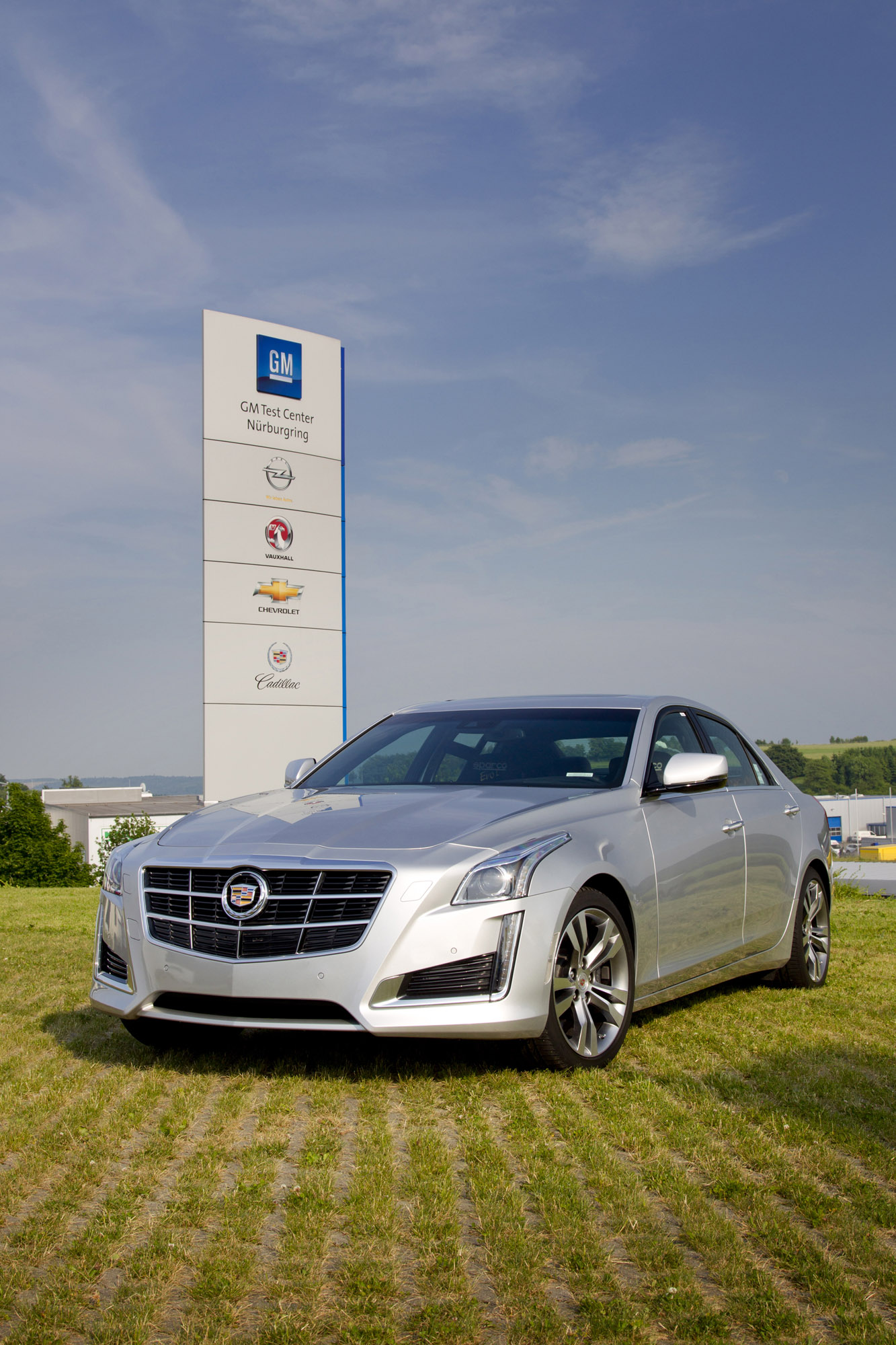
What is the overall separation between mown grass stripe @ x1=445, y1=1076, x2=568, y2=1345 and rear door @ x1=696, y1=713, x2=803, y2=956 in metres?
2.79

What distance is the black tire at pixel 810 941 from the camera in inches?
287

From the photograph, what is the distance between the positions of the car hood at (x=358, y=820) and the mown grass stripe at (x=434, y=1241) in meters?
1.05

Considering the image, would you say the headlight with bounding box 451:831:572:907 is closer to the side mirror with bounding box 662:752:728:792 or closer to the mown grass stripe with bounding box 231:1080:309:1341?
the mown grass stripe with bounding box 231:1080:309:1341

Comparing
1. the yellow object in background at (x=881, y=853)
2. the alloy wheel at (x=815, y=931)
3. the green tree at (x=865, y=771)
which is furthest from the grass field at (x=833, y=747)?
the alloy wheel at (x=815, y=931)

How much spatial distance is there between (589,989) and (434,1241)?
204cm

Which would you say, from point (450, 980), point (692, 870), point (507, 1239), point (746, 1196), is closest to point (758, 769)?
point (692, 870)

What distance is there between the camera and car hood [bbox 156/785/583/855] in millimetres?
4887

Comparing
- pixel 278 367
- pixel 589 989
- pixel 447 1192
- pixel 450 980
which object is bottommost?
pixel 447 1192

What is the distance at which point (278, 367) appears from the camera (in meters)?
25.8

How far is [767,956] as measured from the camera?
6.96m

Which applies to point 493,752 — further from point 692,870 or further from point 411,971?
point 411,971

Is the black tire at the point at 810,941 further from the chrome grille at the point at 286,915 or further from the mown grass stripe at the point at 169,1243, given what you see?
the mown grass stripe at the point at 169,1243

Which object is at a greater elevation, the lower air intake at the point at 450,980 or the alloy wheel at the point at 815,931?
the lower air intake at the point at 450,980

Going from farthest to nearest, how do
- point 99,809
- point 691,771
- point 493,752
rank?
point 99,809 < point 493,752 < point 691,771
